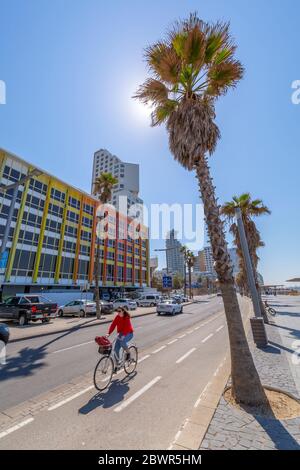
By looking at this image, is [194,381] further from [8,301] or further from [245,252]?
[8,301]

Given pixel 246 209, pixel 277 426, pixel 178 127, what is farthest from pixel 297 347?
pixel 246 209

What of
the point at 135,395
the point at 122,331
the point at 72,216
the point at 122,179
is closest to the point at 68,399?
the point at 135,395

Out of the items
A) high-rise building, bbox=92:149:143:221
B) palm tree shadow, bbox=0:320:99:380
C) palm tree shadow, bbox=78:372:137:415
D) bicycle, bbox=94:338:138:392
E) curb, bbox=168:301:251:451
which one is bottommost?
palm tree shadow, bbox=78:372:137:415

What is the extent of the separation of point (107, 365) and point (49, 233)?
32.9m

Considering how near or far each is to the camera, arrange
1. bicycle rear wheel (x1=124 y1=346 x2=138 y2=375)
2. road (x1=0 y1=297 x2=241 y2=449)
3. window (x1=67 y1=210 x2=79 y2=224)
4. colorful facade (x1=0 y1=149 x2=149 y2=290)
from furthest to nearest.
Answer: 1. window (x1=67 y1=210 x2=79 y2=224)
2. colorful facade (x1=0 y1=149 x2=149 y2=290)
3. bicycle rear wheel (x1=124 y1=346 x2=138 y2=375)
4. road (x1=0 y1=297 x2=241 y2=449)

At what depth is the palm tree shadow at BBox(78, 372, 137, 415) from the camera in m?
4.56

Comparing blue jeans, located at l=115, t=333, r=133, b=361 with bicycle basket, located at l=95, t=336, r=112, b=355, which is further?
blue jeans, located at l=115, t=333, r=133, b=361

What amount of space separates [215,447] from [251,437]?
2.23 feet

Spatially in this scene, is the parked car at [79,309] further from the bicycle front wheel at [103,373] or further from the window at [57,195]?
the window at [57,195]

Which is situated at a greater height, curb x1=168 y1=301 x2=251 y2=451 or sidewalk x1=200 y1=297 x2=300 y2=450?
curb x1=168 y1=301 x2=251 y2=451

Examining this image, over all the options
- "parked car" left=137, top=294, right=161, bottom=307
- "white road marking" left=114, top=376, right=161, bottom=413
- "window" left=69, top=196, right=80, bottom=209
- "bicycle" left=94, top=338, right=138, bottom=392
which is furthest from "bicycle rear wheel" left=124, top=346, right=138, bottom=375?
"window" left=69, top=196, right=80, bottom=209

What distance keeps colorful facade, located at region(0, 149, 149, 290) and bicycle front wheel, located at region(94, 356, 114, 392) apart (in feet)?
81.1

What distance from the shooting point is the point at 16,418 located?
416 centimetres

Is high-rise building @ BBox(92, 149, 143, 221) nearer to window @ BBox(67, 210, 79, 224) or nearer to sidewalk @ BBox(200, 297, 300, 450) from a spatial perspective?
window @ BBox(67, 210, 79, 224)
